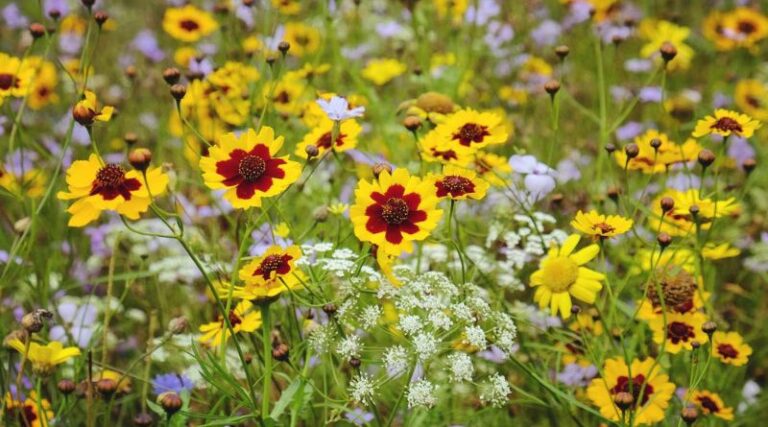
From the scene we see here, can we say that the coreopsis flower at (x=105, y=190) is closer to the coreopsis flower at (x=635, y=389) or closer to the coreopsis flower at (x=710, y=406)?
the coreopsis flower at (x=635, y=389)

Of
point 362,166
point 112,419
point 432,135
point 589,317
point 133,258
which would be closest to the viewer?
point 432,135

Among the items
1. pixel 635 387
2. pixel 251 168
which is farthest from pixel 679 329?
pixel 251 168

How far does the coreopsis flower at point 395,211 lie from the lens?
54.5 inches

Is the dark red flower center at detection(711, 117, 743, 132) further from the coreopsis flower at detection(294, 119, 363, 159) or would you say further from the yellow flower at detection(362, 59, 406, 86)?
the yellow flower at detection(362, 59, 406, 86)

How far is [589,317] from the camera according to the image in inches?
74.7

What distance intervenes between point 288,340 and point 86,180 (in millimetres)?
578

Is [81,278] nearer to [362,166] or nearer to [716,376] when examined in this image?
[362,166]

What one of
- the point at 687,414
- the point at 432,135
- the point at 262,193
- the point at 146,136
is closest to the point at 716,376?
the point at 687,414

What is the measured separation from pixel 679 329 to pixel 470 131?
0.53 meters

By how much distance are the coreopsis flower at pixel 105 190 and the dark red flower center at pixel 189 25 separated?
1.29 metres

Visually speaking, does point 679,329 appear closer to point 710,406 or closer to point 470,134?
point 710,406

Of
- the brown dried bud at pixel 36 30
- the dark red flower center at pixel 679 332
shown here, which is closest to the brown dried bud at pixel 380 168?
the dark red flower center at pixel 679 332

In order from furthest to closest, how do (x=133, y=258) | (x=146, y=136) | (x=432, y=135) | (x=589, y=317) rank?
(x=146, y=136) → (x=133, y=258) → (x=589, y=317) → (x=432, y=135)

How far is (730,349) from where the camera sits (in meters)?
1.74
